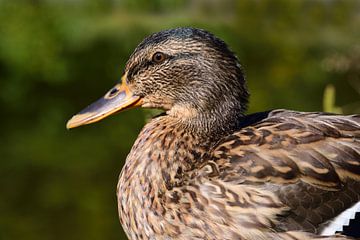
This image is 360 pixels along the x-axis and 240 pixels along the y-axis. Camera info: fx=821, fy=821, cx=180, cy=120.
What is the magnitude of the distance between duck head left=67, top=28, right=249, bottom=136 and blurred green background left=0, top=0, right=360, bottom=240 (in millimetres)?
2304

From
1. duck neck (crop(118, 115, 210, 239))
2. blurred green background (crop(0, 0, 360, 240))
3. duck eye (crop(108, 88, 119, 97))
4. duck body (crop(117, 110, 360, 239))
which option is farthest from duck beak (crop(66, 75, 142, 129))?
blurred green background (crop(0, 0, 360, 240))

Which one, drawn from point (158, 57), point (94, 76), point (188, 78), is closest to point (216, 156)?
point (188, 78)

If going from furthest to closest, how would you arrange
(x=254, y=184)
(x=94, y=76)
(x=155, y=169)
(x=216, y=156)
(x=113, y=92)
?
(x=94, y=76) → (x=113, y=92) → (x=155, y=169) → (x=216, y=156) → (x=254, y=184)

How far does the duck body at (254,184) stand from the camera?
151 inches

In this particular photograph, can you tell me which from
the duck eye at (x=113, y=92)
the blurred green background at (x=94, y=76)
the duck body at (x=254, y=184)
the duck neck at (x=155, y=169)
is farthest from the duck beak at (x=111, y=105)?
the blurred green background at (x=94, y=76)

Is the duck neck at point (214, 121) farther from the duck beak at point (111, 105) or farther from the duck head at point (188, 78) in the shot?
the duck beak at point (111, 105)

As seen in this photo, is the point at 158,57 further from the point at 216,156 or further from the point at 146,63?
the point at 216,156

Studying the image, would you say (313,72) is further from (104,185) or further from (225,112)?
(225,112)

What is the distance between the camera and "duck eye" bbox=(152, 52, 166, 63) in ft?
13.7

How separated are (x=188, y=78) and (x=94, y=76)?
12593 mm

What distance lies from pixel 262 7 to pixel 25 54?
7.04 metres

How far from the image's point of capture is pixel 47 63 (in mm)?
17234

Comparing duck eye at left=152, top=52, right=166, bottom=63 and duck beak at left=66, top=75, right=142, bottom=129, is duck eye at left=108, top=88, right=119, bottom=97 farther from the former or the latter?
duck eye at left=152, top=52, right=166, bottom=63

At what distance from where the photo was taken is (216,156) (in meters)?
4.02
